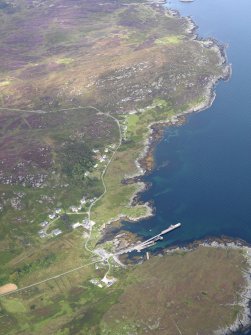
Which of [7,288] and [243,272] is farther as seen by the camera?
[7,288]

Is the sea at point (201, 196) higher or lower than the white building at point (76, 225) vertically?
higher

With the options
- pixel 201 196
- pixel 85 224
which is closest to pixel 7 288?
pixel 85 224

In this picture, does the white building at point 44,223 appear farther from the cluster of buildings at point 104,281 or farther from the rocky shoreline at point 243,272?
the rocky shoreline at point 243,272

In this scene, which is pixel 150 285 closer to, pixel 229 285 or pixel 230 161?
pixel 229 285

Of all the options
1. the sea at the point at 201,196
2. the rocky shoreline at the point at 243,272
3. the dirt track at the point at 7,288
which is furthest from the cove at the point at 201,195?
the dirt track at the point at 7,288

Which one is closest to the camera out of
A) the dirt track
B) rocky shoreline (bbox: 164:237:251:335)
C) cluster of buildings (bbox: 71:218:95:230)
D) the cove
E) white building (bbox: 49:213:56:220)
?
rocky shoreline (bbox: 164:237:251:335)

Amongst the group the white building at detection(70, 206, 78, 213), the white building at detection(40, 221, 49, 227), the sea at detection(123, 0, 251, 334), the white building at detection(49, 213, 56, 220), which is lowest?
the white building at detection(40, 221, 49, 227)

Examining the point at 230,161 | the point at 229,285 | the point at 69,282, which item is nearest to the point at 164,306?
the point at 229,285

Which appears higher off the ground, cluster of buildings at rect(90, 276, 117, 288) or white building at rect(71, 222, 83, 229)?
cluster of buildings at rect(90, 276, 117, 288)

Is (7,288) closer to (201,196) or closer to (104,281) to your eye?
(104,281)

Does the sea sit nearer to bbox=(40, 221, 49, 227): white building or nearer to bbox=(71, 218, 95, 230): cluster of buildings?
bbox=(71, 218, 95, 230): cluster of buildings

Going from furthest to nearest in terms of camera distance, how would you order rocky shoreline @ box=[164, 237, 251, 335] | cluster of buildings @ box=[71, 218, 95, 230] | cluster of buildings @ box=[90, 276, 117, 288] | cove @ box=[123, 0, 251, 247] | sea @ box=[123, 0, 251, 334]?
cluster of buildings @ box=[71, 218, 95, 230], cove @ box=[123, 0, 251, 247], sea @ box=[123, 0, 251, 334], cluster of buildings @ box=[90, 276, 117, 288], rocky shoreline @ box=[164, 237, 251, 335]

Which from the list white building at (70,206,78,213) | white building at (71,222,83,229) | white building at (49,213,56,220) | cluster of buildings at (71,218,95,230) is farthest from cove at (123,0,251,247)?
white building at (49,213,56,220)
